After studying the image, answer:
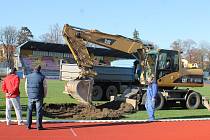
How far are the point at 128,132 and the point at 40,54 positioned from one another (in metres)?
64.1

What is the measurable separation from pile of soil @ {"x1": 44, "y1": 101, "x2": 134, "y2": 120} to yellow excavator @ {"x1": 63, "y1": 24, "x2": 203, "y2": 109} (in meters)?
2.09

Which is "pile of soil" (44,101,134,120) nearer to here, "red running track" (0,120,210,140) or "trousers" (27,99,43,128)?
"red running track" (0,120,210,140)

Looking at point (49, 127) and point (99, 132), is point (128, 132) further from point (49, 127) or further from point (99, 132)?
point (49, 127)

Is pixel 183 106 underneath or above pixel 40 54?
underneath

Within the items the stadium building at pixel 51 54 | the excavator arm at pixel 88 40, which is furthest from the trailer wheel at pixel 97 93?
the stadium building at pixel 51 54

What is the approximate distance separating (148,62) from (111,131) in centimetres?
1066

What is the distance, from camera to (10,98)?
13.4m

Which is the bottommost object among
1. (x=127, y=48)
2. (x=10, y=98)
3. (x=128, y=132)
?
(x=128, y=132)

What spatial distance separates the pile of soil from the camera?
16928mm

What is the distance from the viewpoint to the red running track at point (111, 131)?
11898mm

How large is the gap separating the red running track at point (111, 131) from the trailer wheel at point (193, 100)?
7.72 m

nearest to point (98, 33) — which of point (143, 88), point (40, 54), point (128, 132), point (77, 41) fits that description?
point (77, 41)

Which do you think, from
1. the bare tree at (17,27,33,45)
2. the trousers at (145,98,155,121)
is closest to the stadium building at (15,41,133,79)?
the bare tree at (17,27,33,45)

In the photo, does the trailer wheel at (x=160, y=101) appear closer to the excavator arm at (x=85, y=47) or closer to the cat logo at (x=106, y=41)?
the excavator arm at (x=85, y=47)
